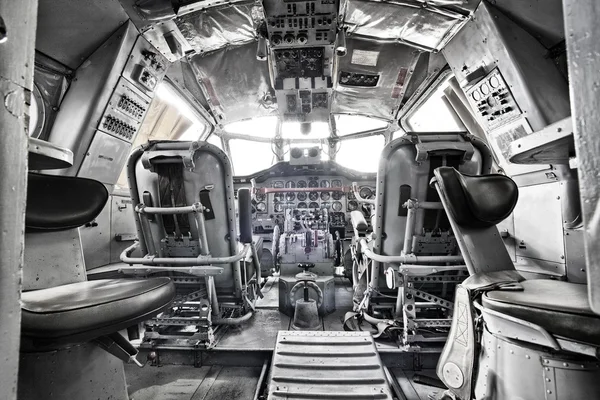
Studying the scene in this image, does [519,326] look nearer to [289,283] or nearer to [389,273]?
[389,273]

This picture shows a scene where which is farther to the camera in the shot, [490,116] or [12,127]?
[490,116]

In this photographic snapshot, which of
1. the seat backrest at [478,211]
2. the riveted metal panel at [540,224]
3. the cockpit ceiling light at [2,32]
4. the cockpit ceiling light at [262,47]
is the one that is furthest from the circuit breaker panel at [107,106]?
the riveted metal panel at [540,224]

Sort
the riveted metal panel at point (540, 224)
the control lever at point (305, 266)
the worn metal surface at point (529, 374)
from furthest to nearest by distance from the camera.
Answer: the control lever at point (305, 266) < the riveted metal panel at point (540, 224) < the worn metal surface at point (529, 374)

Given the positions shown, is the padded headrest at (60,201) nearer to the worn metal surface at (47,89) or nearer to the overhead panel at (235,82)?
the worn metal surface at (47,89)

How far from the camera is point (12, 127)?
0.62 metres

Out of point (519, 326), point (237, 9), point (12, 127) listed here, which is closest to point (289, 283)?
point (519, 326)

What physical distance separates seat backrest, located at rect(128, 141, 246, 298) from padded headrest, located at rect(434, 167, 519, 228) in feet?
5.43

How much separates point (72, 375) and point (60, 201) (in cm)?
82

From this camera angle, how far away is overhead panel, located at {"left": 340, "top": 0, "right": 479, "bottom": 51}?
2.91m

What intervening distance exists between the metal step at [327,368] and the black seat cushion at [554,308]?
2.75 feet

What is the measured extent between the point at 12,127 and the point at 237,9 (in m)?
3.22

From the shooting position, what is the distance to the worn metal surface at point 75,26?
2553 millimetres

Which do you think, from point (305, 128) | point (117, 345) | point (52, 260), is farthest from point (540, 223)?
point (305, 128)

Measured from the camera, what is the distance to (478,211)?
1.47 m
